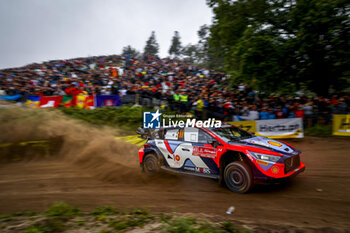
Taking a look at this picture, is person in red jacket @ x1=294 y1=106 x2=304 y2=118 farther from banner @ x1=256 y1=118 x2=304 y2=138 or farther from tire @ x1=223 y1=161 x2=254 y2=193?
tire @ x1=223 y1=161 x2=254 y2=193

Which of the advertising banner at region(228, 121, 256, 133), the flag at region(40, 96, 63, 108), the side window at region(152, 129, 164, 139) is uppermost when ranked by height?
the flag at region(40, 96, 63, 108)

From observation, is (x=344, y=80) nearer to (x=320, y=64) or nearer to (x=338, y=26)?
(x=320, y=64)

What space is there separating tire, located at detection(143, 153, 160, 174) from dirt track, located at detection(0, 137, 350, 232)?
30cm

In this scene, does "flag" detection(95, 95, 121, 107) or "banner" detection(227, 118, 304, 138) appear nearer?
"banner" detection(227, 118, 304, 138)

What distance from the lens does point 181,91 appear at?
18.9 m

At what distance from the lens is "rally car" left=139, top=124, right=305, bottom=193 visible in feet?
16.3

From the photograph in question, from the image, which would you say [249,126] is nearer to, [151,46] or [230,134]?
[230,134]

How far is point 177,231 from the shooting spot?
3.39m

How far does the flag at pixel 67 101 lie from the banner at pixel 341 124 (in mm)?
15769

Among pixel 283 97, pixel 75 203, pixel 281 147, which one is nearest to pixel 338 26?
pixel 283 97

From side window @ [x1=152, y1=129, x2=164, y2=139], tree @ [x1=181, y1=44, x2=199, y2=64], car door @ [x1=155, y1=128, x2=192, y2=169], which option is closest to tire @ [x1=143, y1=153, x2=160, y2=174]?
car door @ [x1=155, y1=128, x2=192, y2=169]

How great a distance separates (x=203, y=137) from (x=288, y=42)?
30.2 ft

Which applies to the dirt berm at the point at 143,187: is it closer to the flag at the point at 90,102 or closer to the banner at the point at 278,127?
the banner at the point at 278,127

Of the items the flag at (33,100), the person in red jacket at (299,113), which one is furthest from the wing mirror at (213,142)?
the flag at (33,100)
